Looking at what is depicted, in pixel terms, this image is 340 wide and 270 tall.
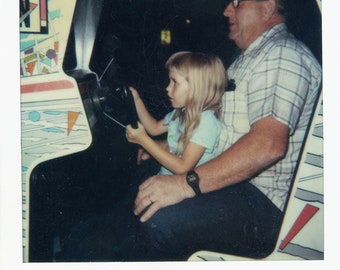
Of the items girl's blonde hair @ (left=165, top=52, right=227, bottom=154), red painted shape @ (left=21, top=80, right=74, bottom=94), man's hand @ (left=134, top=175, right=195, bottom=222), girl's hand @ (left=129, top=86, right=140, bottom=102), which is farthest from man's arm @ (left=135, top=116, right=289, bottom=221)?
red painted shape @ (left=21, top=80, right=74, bottom=94)

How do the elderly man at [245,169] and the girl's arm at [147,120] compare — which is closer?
the elderly man at [245,169]

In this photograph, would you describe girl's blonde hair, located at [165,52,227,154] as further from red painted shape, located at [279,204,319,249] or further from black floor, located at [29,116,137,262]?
red painted shape, located at [279,204,319,249]

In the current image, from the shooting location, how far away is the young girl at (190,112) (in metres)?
1.03

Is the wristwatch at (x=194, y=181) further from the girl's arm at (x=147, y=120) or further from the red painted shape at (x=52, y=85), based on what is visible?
the red painted shape at (x=52, y=85)

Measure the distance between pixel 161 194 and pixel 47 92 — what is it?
440 millimetres

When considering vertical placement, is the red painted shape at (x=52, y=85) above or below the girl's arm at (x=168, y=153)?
above

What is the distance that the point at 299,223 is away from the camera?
99 cm

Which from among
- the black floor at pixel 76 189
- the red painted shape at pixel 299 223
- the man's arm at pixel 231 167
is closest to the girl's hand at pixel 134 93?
the black floor at pixel 76 189

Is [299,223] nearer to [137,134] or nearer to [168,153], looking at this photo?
[168,153]

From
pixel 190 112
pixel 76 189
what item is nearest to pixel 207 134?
pixel 190 112

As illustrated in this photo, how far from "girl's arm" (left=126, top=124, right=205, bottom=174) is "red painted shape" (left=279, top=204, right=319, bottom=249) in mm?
330

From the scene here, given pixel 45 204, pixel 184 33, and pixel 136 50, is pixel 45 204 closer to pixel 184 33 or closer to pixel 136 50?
pixel 136 50

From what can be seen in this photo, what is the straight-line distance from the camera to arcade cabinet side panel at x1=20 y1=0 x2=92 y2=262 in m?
0.98
